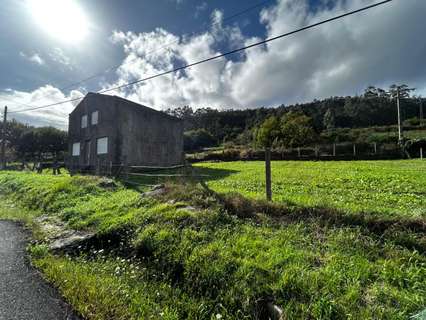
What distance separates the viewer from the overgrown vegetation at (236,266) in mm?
2504

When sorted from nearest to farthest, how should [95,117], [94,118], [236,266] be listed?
[236,266], [95,117], [94,118]

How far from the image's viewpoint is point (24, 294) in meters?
3.11

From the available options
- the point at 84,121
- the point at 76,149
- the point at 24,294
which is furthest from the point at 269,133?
the point at 24,294

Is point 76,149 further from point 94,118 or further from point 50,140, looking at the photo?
point 50,140

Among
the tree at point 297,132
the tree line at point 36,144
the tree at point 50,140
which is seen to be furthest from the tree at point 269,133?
the tree at point 50,140

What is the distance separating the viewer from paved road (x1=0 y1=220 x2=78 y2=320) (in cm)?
271

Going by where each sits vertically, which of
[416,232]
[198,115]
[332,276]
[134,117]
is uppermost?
[198,115]

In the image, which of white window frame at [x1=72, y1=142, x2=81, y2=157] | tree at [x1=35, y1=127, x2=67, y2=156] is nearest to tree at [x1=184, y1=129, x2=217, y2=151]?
tree at [x1=35, y1=127, x2=67, y2=156]

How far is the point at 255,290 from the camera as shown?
107 inches

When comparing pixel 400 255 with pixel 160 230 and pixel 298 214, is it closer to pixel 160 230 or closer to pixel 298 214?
pixel 298 214

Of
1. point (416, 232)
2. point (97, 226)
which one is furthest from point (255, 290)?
point (97, 226)

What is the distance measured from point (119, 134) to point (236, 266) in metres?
16.5

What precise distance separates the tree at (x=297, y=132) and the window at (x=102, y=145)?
2464 centimetres

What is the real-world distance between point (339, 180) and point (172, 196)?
6.65 m
